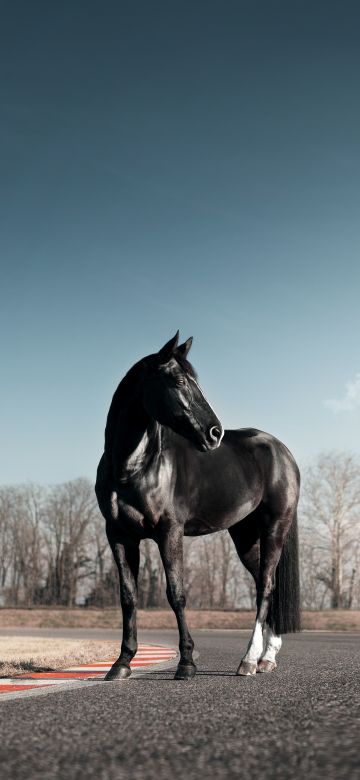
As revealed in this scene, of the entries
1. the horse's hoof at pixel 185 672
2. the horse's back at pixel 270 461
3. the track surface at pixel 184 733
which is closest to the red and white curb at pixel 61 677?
the horse's hoof at pixel 185 672

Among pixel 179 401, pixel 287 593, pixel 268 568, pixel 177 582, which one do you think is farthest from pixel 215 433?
pixel 287 593

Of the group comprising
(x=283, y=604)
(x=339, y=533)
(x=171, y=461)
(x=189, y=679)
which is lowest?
(x=189, y=679)

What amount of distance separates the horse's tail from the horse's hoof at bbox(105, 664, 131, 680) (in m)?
1.70

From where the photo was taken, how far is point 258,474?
24.9 ft

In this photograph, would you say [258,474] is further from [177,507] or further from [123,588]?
[123,588]

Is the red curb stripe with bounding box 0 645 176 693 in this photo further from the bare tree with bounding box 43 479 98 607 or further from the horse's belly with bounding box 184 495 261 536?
the bare tree with bounding box 43 479 98 607

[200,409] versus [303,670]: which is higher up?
[200,409]

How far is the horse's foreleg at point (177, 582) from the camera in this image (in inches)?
245

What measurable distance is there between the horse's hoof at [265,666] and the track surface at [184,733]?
2.00 m

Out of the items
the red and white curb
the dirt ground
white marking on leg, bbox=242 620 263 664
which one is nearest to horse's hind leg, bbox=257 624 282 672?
white marking on leg, bbox=242 620 263 664

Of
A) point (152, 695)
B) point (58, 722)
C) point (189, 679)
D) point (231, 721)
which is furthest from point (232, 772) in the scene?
point (189, 679)

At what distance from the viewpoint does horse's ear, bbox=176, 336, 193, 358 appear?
6637mm

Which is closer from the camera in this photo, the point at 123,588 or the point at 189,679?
the point at 189,679

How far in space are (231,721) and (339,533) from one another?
49.1m
